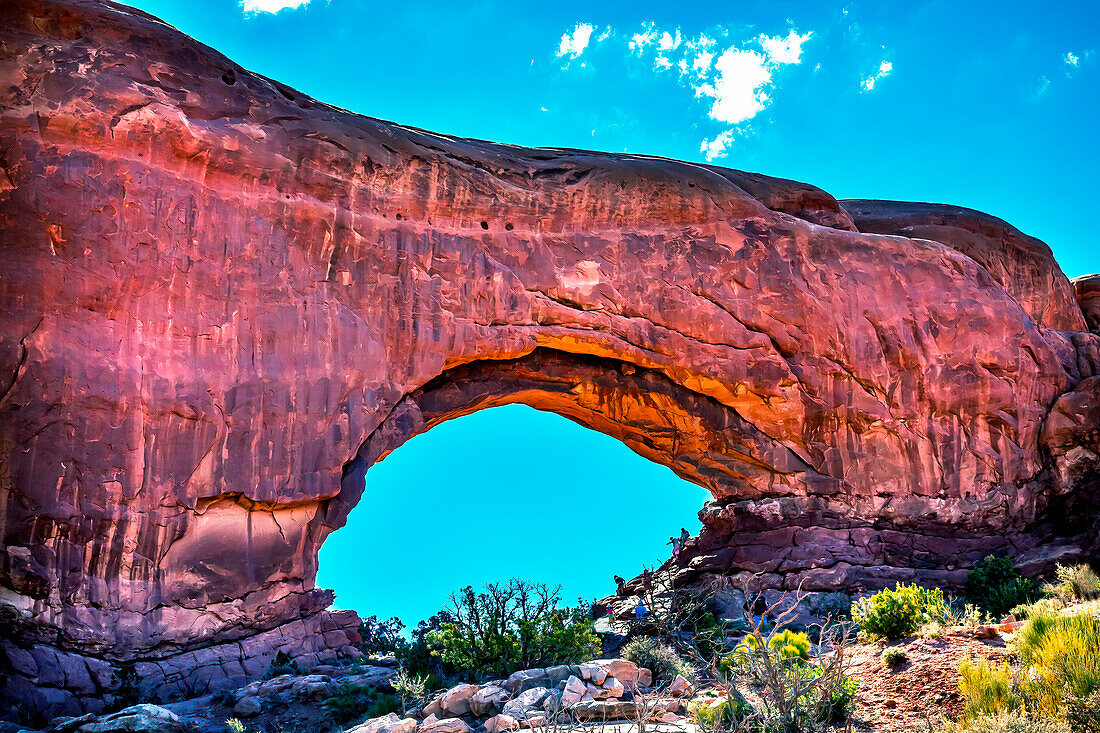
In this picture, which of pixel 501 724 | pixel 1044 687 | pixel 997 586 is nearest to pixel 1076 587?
pixel 997 586

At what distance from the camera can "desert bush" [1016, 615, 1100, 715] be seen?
22.5 ft

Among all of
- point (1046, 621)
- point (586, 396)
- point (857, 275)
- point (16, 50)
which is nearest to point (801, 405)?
point (857, 275)

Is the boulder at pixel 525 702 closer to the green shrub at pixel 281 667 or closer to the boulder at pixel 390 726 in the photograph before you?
the boulder at pixel 390 726

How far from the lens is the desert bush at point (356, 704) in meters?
9.44

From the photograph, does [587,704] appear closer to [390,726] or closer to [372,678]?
[390,726]

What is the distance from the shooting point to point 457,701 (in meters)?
8.30

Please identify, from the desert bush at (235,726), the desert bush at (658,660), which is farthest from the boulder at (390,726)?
the desert bush at (658,660)

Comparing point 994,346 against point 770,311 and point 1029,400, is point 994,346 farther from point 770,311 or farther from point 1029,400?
point 770,311

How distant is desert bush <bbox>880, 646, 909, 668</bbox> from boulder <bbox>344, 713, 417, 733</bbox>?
484cm

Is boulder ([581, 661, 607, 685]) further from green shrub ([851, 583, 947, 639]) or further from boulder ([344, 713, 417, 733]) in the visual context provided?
green shrub ([851, 583, 947, 639])

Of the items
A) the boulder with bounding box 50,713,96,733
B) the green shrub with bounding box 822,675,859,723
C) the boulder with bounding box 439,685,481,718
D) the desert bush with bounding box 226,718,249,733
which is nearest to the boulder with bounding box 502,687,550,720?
the boulder with bounding box 439,685,481,718

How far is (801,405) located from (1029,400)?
523cm

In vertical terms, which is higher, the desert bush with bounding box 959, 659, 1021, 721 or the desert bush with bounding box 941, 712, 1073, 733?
the desert bush with bounding box 959, 659, 1021, 721

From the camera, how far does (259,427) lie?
1268 centimetres
